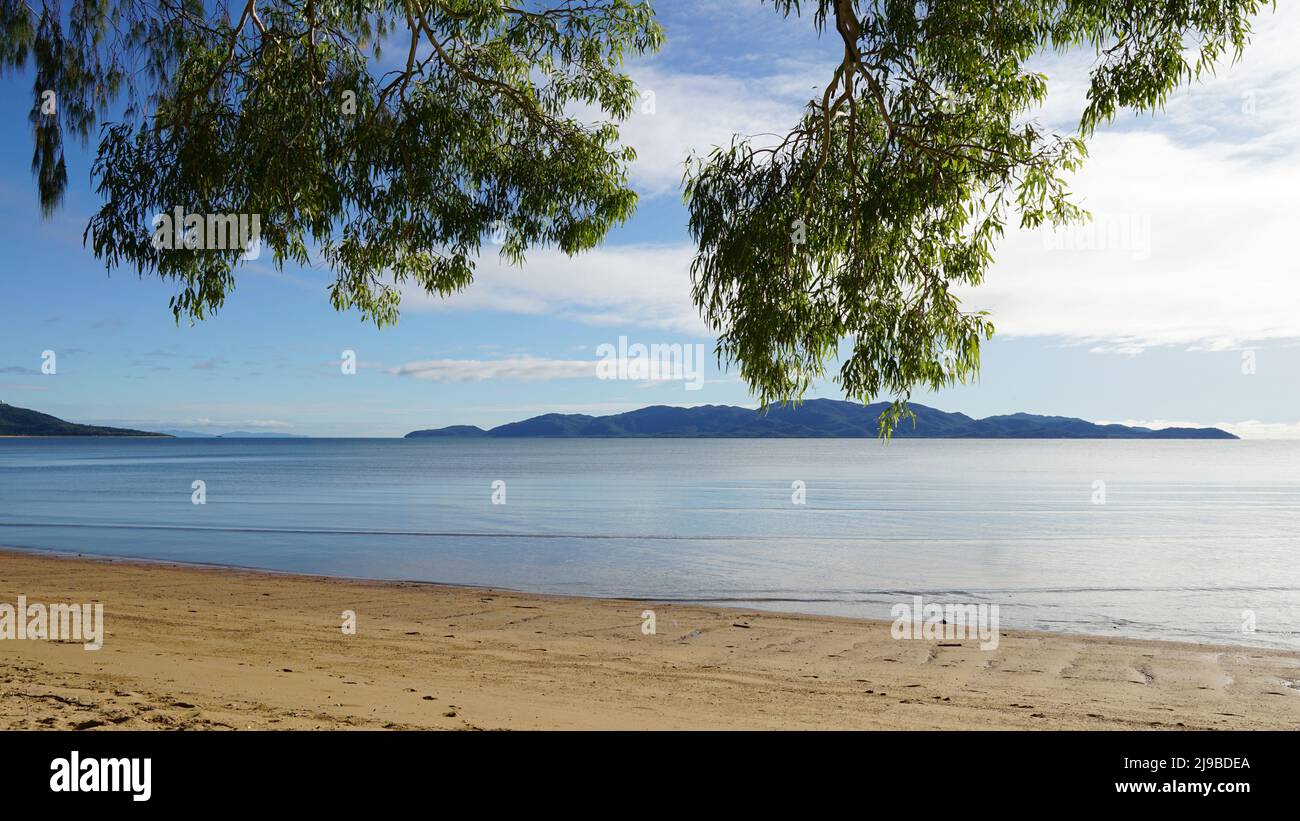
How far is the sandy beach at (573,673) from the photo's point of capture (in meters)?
5.23

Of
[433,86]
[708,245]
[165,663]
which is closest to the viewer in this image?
[165,663]

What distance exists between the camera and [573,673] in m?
7.16

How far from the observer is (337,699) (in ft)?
18.0

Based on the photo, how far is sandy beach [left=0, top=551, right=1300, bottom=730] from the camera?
206 inches

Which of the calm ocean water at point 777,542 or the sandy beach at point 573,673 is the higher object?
the sandy beach at point 573,673

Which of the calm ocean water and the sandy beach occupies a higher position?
the sandy beach

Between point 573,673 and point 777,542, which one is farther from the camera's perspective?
point 777,542

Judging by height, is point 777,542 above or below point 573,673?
below

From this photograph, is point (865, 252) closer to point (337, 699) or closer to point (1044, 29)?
point (1044, 29)

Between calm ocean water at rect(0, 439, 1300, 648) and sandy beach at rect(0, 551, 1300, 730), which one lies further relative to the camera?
calm ocean water at rect(0, 439, 1300, 648)

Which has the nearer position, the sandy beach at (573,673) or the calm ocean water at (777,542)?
the sandy beach at (573,673)

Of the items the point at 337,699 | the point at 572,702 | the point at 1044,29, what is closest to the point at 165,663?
the point at 337,699

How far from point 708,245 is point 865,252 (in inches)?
53.9

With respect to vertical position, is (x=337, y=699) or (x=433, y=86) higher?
(x=433, y=86)
